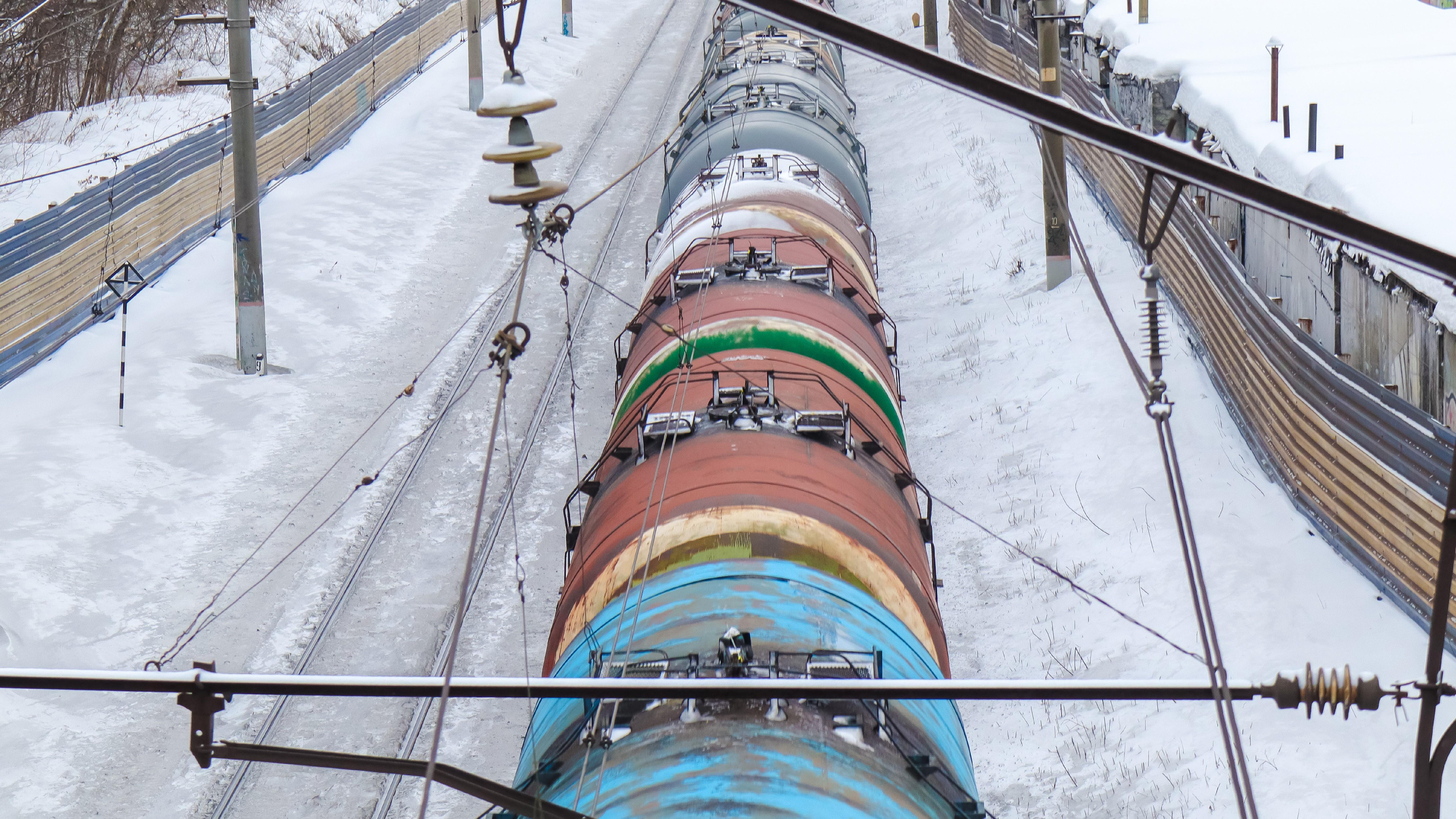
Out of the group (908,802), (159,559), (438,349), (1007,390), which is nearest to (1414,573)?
(908,802)

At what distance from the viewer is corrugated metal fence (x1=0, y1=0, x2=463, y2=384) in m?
18.6

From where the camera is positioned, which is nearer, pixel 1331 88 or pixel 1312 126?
pixel 1312 126

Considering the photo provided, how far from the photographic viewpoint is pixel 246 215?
18.7m

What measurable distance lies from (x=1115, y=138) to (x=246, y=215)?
16601 mm

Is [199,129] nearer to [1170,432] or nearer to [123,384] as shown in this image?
Answer: [123,384]

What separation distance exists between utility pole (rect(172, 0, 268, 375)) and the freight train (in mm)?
6923

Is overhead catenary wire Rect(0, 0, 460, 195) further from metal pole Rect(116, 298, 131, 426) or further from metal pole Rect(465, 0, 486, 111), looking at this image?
metal pole Rect(116, 298, 131, 426)

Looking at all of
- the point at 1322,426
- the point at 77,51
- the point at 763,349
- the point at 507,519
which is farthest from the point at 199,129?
the point at 1322,426

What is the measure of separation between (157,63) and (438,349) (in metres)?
24.5

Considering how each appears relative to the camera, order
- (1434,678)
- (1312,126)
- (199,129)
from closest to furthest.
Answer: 1. (1434,678)
2. (1312,126)
3. (199,129)

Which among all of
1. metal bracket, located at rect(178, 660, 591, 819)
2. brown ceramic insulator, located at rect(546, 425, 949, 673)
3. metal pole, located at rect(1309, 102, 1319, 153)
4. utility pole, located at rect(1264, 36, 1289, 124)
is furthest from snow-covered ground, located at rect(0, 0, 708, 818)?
utility pole, located at rect(1264, 36, 1289, 124)

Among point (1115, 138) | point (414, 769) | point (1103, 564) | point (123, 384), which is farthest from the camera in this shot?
point (123, 384)

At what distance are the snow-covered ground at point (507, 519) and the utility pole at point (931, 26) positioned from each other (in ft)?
29.6

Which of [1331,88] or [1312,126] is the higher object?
[1331,88]
